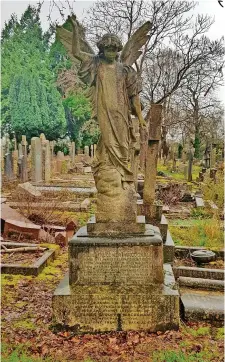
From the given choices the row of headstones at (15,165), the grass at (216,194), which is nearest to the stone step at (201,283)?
the grass at (216,194)

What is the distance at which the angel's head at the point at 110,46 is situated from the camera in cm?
473

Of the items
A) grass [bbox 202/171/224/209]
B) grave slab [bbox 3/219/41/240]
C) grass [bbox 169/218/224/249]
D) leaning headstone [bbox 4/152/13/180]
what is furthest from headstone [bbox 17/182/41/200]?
grass [bbox 202/171/224/209]

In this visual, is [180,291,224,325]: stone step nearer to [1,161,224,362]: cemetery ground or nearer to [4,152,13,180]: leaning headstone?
[1,161,224,362]: cemetery ground

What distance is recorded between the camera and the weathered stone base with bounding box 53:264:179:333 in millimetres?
4586

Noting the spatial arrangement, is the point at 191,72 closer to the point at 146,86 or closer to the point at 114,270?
the point at 146,86

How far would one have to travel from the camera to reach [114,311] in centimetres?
461

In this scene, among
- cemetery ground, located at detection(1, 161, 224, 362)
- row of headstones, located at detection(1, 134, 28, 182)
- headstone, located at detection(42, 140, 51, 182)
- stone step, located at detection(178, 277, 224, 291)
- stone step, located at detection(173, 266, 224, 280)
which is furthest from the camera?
headstone, located at detection(42, 140, 51, 182)

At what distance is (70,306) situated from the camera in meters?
4.61

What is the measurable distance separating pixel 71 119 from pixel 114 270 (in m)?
38.8

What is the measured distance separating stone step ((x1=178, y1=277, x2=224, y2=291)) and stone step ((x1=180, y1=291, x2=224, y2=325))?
45cm

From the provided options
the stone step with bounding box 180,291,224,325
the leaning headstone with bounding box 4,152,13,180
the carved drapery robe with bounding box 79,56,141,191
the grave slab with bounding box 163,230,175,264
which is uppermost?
the carved drapery robe with bounding box 79,56,141,191

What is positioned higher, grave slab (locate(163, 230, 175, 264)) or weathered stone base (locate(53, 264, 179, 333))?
grave slab (locate(163, 230, 175, 264))

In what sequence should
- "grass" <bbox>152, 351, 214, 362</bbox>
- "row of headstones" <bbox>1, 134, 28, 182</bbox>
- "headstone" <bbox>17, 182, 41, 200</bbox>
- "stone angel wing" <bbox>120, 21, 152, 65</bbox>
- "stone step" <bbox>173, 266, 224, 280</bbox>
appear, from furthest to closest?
"row of headstones" <bbox>1, 134, 28, 182</bbox>
"headstone" <bbox>17, 182, 41, 200</bbox>
"stone step" <bbox>173, 266, 224, 280</bbox>
"stone angel wing" <bbox>120, 21, 152, 65</bbox>
"grass" <bbox>152, 351, 214, 362</bbox>

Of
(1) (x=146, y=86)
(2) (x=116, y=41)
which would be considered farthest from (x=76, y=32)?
(1) (x=146, y=86)
